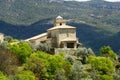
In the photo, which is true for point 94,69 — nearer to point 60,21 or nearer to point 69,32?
point 69,32

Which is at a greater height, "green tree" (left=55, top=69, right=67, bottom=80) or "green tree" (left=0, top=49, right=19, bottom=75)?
"green tree" (left=0, top=49, right=19, bottom=75)

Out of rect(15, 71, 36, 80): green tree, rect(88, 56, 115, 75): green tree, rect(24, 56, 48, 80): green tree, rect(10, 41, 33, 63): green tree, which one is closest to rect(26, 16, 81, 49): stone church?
rect(88, 56, 115, 75): green tree

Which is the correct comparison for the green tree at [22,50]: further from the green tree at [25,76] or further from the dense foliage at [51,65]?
the green tree at [25,76]

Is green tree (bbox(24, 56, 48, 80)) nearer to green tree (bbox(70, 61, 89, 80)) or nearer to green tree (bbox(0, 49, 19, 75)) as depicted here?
green tree (bbox(0, 49, 19, 75))

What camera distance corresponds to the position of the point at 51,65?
103875mm

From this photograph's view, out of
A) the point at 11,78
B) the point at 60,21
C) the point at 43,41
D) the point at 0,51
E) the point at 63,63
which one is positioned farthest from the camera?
the point at 60,21

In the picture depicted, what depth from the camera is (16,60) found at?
10325cm

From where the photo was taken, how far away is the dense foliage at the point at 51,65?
95.8 meters

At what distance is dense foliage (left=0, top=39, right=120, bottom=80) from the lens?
3772 inches

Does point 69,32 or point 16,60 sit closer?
point 16,60

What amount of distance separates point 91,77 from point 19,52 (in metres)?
16.2

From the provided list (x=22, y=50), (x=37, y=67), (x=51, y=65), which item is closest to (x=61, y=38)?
(x=22, y=50)

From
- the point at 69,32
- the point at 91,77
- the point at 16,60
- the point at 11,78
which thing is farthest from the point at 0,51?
the point at 69,32

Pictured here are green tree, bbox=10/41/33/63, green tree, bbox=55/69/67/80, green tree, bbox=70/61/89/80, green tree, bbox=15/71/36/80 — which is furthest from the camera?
green tree, bbox=10/41/33/63
